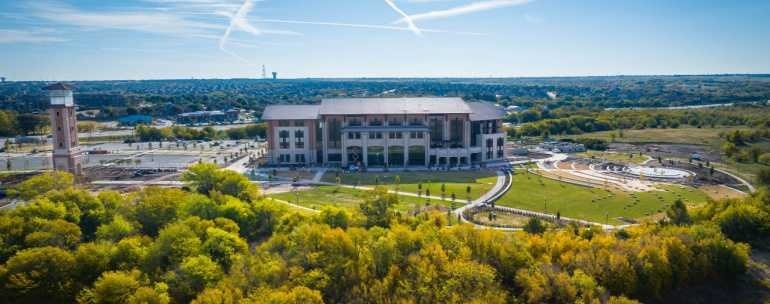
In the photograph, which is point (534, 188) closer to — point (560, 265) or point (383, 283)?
point (560, 265)

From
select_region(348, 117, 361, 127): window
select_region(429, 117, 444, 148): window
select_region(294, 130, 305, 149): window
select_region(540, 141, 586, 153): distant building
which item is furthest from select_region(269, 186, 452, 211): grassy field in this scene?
select_region(540, 141, 586, 153): distant building

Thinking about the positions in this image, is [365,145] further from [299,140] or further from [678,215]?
[678,215]

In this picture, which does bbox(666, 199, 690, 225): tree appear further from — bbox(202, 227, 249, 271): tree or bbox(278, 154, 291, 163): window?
bbox(278, 154, 291, 163): window

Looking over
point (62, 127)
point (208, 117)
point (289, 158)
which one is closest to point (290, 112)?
point (289, 158)

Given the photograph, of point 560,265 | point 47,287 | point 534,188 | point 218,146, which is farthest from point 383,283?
point 218,146

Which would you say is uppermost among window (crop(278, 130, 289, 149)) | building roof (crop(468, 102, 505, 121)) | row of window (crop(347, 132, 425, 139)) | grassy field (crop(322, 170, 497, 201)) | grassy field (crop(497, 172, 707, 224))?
building roof (crop(468, 102, 505, 121))
